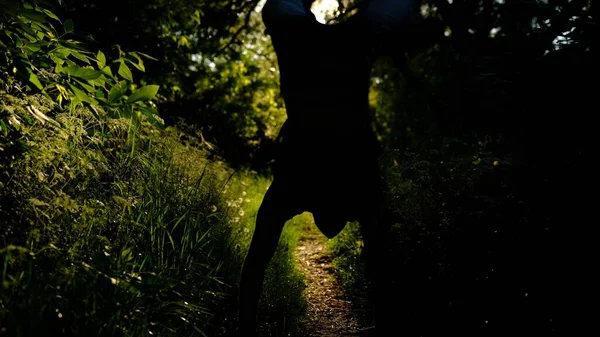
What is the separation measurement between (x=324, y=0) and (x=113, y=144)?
191 centimetres

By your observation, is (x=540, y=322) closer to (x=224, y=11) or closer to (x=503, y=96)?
(x=503, y=96)

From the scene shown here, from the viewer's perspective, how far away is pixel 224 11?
9.34 meters

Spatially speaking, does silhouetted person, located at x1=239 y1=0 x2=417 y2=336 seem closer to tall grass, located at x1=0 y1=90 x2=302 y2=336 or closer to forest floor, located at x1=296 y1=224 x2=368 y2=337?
tall grass, located at x1=0 y1=90 x2=302 y2=336

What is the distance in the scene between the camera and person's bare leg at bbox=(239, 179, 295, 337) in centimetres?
214

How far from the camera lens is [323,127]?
198 cm

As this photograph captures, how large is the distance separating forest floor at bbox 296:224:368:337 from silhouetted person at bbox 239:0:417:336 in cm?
131

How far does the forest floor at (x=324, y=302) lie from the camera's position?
11.1ft

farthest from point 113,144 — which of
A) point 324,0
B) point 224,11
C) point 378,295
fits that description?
point 224,11

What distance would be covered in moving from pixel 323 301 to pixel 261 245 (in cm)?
207

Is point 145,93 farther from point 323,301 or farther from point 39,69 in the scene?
point 323,301

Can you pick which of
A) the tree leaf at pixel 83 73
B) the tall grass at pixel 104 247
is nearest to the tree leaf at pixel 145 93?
the tall grass at pixel 104 247

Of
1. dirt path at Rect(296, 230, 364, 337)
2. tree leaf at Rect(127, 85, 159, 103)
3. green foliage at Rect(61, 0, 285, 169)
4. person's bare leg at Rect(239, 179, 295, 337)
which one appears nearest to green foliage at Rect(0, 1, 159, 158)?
tree leaf at Rect(127, 85, 159, 103)

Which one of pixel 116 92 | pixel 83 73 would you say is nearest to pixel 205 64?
pixel 116 92

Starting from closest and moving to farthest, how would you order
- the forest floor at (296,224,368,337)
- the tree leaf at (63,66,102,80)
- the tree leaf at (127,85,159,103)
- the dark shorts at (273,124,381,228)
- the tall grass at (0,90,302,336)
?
the tall grass at (0,90,302,336)
the dark shorts at (273,124,381,228)
the tree leaf at (63,66,102,80)
the tree leaf at (127,85,159,103)
the forest floor at (296,224,368,337)
